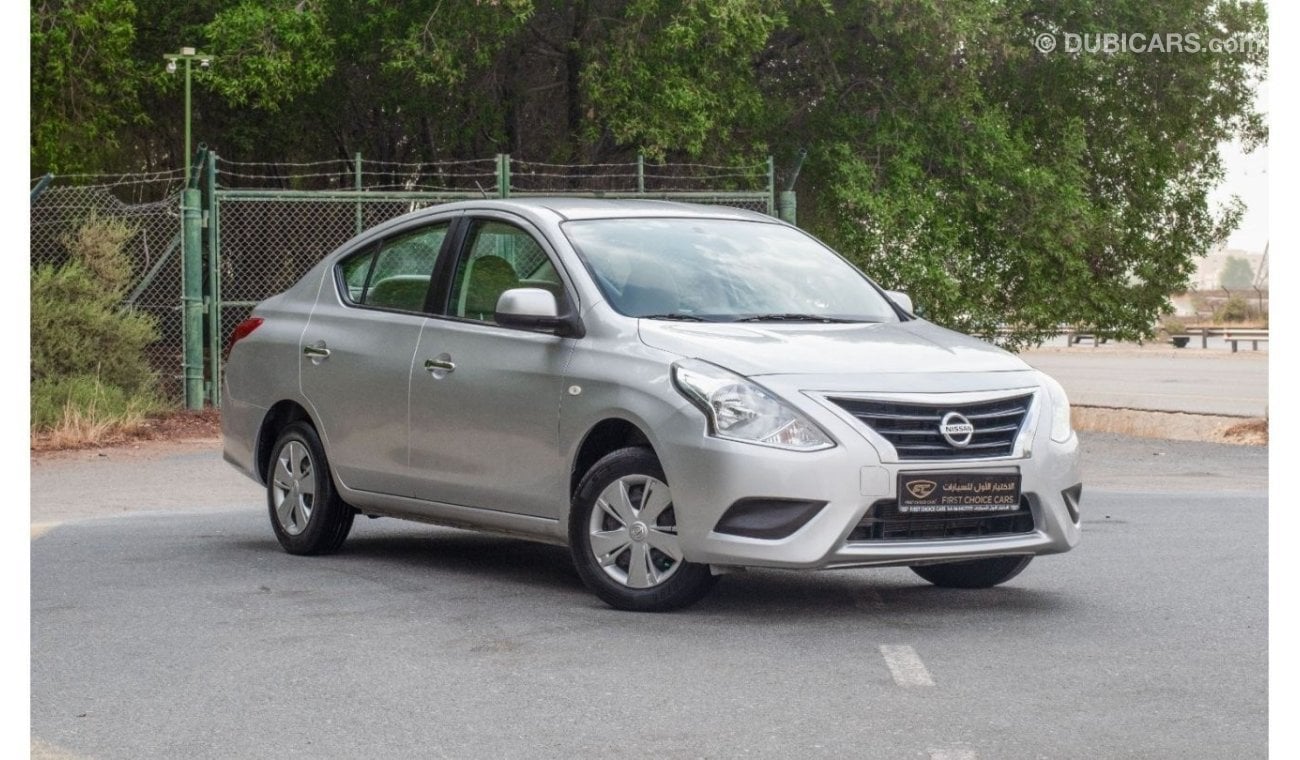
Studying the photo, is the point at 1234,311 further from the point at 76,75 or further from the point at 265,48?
the point at 265,48

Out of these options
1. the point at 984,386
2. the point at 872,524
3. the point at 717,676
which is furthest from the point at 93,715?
the point at 984,386

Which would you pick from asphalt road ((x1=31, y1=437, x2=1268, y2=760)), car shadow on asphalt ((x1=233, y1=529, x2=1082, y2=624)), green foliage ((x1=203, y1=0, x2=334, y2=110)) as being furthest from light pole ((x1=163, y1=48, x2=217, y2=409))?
car shadow on asphalt ((x1=233, y1=529, x2=1082, y2=624))

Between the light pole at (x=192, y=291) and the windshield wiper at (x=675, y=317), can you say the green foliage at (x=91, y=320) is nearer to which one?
the light pole at (x=192, y=291)

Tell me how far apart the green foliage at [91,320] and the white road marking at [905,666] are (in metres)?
12.7

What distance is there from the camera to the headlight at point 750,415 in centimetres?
767

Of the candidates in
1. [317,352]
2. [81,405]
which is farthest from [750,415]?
[81,405]

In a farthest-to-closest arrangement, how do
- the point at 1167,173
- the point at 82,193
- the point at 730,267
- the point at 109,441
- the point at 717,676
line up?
the point at 1167,173
the point at 82,193
the point at 109,441
the point at 730,267
the point at 717,676

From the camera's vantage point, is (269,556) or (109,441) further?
(109,441)

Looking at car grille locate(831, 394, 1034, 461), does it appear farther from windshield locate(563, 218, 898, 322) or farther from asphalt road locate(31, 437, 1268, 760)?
windshield locate(563, 218, 898, 322)

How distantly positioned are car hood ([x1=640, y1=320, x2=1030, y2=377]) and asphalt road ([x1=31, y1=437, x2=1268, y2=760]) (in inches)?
40.4

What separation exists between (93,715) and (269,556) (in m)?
3.90

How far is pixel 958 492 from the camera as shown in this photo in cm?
779
